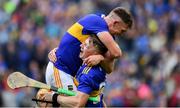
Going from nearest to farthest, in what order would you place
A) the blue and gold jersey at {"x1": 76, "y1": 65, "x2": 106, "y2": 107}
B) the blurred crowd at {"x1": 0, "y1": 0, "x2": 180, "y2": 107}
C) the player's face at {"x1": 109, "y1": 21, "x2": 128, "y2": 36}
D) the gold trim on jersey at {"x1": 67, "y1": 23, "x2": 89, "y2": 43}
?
the blue and gold jersey at {"x1": 76, "y1": 65, "x2": 106, "y2": 107} → the player's face at {"x1": 109, "y1": 21, "x2": 128, "y2": 36} → the gold trim on jersey at {"x1": 67, "y1": 23, "x2": 89, "y2": 43} → the blurred crowd at {"x1": 0, "y1": 0, "x2": 180, "y2": 107}

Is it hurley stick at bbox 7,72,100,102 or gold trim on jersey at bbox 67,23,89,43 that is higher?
gold trim on jersey at bbox 67,23,89,43

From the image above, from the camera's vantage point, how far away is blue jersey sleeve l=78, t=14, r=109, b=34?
1073 centimetres

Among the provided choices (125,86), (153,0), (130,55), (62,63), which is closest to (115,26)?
(62,63)

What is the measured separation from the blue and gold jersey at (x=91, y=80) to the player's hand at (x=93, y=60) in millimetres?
52

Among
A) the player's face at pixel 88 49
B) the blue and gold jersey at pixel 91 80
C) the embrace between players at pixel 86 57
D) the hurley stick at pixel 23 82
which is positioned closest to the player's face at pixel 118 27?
the embrace between players at pixel 86 57

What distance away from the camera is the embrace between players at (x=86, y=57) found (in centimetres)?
1002

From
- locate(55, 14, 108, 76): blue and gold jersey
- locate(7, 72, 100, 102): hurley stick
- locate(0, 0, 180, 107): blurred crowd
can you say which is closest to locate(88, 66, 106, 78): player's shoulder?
locate(7, 72, 100, 102): hurley stick

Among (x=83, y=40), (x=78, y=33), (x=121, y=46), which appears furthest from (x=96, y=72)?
(x=121, y=46)

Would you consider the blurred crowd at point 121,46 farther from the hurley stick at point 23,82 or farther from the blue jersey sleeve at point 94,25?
the hurley stick at point 23,82

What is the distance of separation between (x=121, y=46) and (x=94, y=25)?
8760 millimetres

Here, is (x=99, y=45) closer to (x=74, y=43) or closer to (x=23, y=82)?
(x=74, y=43)

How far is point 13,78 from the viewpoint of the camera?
1049cm

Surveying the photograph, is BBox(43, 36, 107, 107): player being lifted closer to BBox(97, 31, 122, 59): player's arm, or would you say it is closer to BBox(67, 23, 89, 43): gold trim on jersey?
BBox(97, 31, 122, 59): player's arm

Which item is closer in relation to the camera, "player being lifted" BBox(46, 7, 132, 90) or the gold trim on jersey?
"player being lifted" BBox(46, 7, 132, 90)
